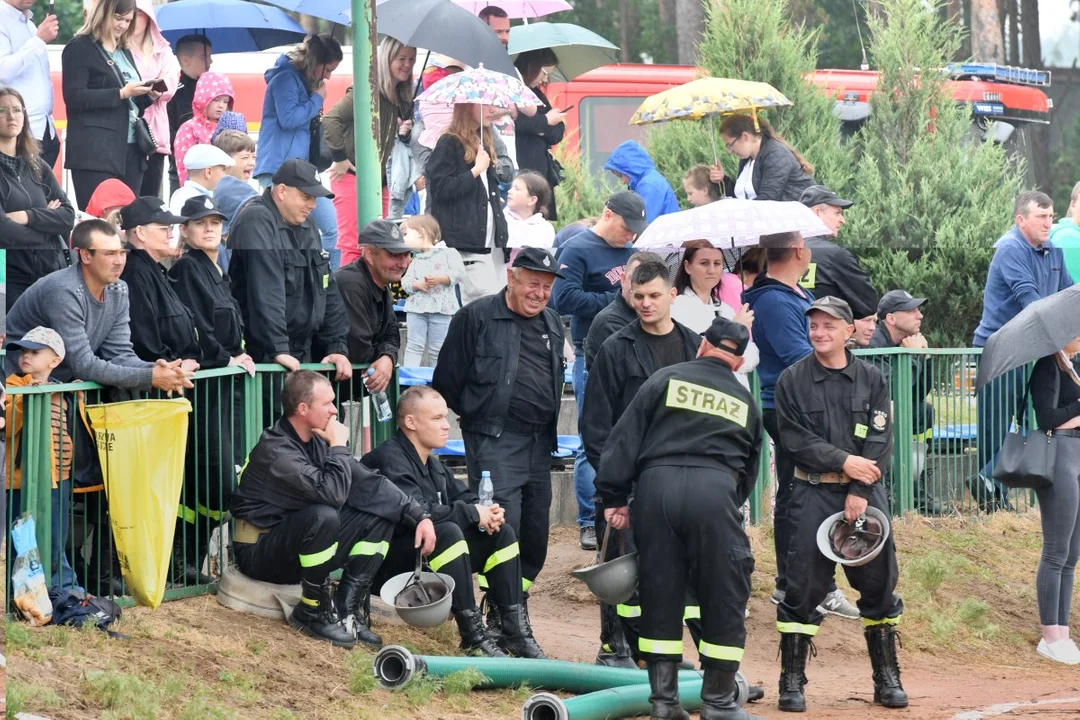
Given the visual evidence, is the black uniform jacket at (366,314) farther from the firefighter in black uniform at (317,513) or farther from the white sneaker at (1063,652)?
the white sneaker at (1063,652)

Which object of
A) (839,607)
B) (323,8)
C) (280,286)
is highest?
(323,8)

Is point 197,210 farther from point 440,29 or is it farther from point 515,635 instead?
point 515,635

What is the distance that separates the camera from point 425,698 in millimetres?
7727

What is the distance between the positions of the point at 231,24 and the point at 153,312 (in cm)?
247

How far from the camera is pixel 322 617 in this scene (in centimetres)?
845

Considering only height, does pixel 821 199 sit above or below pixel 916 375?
above

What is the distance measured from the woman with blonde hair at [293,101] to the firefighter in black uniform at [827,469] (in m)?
3.62

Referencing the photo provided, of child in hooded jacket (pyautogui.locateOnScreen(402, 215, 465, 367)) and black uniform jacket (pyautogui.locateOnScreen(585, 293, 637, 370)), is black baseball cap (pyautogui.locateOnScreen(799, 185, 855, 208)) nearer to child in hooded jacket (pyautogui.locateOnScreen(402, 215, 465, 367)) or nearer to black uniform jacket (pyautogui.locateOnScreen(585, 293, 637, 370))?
black uniform jacket (pyautogui.locateOnScreen(585, 293, 637, 370))

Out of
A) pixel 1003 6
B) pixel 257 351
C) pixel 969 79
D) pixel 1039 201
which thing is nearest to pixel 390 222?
pixel 257 351

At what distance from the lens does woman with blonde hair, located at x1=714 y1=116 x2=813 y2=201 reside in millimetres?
11664

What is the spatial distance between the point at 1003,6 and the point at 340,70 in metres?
9.18

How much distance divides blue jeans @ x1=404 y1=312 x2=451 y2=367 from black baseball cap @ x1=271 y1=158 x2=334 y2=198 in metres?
3.03

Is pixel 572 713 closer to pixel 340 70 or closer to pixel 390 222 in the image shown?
pixel 390 222

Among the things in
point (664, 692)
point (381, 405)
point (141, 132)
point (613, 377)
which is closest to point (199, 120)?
point (141, 132)
